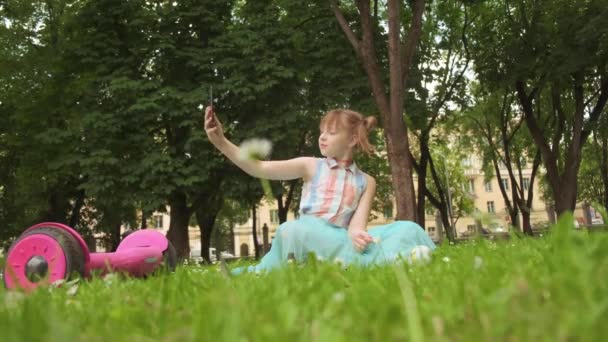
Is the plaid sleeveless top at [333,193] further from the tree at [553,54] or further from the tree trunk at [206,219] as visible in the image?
the tree trunk at [206,219]

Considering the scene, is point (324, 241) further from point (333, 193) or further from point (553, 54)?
point (553, 54)

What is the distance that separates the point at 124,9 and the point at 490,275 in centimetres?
1917

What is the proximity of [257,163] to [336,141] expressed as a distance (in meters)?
0.90

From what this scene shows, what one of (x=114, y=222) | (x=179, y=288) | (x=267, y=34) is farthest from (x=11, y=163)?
(x=179, y=288)

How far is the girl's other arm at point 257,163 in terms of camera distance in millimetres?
4430

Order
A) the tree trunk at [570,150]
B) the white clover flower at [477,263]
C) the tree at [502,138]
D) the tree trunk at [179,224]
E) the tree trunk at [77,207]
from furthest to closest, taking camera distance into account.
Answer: the tree at [502,138]
the tree trunk at [77,207]
the tree trunk at [179,224]
the tree trunk at [570,150]
the white clover flower at [477,263]

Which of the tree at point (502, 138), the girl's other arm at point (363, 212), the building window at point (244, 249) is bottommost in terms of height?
the building window at point (244, 249)

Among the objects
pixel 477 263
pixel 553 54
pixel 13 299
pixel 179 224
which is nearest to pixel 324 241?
pixel 477 263

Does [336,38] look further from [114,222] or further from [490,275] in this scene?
[490,275]

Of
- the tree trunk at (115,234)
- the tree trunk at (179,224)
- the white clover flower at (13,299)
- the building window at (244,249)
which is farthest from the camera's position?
the building window at (244,249)

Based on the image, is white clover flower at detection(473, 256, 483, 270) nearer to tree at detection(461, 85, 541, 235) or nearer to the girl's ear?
the girl's ear

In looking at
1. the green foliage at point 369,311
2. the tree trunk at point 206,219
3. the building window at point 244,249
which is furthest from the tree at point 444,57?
the building window at point 244,249

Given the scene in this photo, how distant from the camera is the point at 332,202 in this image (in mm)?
5168

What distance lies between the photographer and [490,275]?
206 cm
